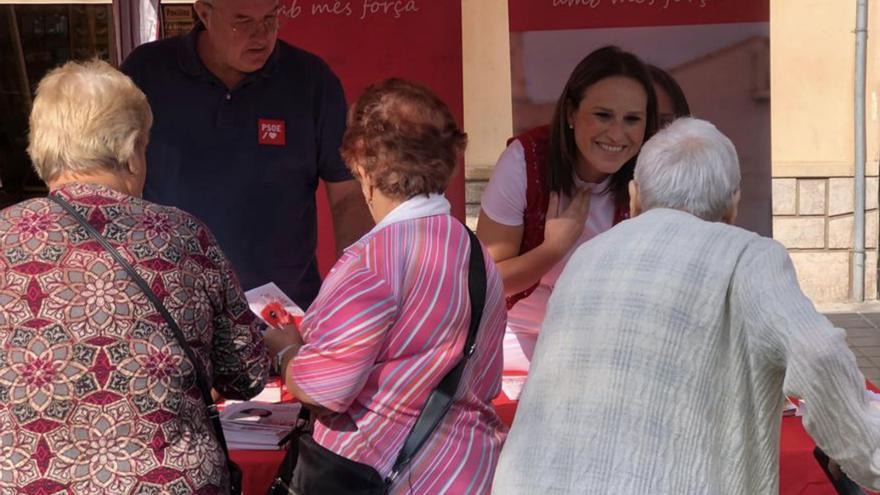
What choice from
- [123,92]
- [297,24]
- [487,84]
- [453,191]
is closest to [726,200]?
[123,92]

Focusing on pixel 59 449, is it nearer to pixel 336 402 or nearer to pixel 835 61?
pixel 336 402

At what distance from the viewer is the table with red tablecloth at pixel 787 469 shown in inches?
96.3

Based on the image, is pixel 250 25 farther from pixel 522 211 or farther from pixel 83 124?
pixel 83 124

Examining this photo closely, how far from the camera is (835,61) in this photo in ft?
26.2

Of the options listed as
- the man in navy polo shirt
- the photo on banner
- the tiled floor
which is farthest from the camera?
A: the tiled floor

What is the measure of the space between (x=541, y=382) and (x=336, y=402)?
1.31ft

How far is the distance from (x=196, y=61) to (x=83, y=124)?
1.42 meters

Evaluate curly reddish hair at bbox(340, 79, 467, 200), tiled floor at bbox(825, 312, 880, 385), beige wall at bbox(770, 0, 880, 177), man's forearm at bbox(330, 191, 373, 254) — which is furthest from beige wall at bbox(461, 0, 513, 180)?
curly reddish hair at bbox(340, 79, 467, 200)

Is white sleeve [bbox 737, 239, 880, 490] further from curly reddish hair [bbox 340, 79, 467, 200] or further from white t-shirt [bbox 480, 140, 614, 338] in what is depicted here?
white t-shirt [bbox 480, 140, 614, 338]

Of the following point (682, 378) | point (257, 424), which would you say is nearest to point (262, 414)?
point (257, 424)

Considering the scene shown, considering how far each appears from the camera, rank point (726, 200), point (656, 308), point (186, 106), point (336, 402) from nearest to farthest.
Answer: point (656, 308)
point (726, 200)
point (336, 402)
point (186, 106)

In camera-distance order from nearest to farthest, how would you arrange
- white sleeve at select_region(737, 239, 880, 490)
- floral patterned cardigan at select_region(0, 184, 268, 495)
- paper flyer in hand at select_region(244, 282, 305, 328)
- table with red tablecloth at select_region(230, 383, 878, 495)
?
white sleeve at select_region(737, 239, 880, 490) → floral patterned cardigan at select_region(0, 184, 268, 495) → table with red tablecloth at select_region(230, 383, 878, 495) → paper flyer in hand at select_region(244, 282, 305, 328)

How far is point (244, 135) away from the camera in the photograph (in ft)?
10.6

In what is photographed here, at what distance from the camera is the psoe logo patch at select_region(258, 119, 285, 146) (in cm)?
323
